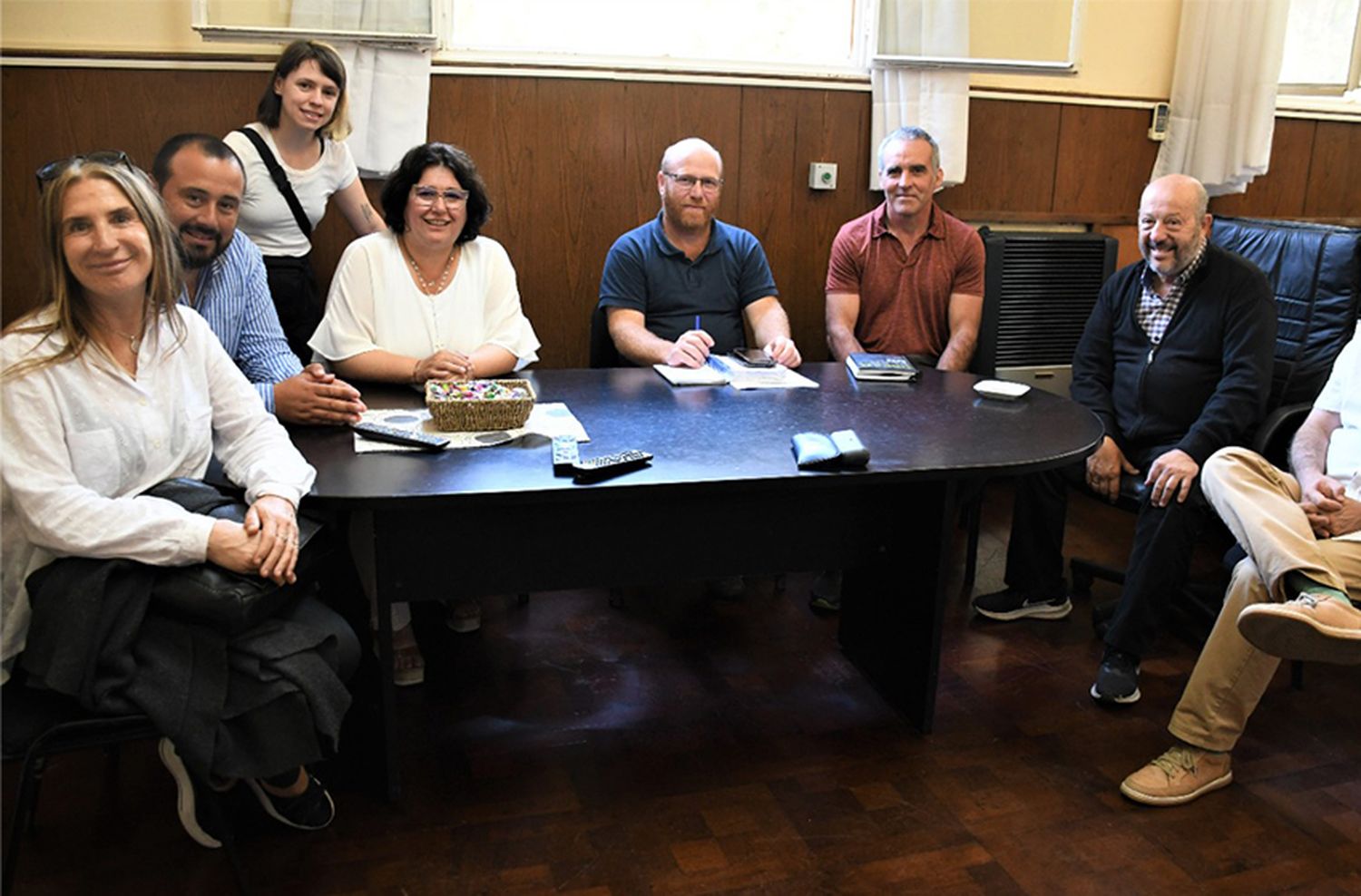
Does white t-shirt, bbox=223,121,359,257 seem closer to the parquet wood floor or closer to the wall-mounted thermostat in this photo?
the parquet wood floor

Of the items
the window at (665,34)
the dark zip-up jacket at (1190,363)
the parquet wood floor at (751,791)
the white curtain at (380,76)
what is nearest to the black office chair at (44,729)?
the parquet wood floor at (751,791)

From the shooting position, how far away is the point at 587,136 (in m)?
3.57

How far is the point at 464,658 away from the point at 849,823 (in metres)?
1.03

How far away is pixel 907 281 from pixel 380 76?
5.57ft

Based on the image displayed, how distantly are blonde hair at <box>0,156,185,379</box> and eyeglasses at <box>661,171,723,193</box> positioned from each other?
1659 mm

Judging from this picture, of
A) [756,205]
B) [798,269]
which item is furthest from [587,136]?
[798,269]

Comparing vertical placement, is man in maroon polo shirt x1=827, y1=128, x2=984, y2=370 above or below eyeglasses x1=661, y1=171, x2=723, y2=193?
below

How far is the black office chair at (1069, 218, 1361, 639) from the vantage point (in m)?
2.93

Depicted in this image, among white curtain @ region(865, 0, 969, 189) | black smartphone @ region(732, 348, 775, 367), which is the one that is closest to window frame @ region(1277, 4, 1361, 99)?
white curtain @ region(865, 0, 969, 189)

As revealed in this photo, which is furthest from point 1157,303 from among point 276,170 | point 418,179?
point 276,170

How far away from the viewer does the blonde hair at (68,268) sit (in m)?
1.58

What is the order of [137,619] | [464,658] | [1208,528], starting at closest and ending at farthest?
[137,619] < [464,658] < [1208,528]

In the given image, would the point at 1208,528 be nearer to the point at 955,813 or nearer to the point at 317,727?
the point at 955,813

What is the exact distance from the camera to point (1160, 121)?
13.6 feet
